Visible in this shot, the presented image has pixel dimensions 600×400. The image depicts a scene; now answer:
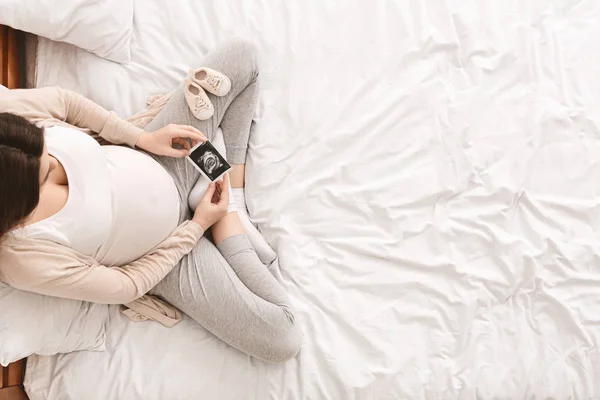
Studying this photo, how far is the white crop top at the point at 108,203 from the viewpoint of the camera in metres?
1.01

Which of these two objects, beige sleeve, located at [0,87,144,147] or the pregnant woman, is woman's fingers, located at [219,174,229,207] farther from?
beige sleeve, located at [0,87,144,147]

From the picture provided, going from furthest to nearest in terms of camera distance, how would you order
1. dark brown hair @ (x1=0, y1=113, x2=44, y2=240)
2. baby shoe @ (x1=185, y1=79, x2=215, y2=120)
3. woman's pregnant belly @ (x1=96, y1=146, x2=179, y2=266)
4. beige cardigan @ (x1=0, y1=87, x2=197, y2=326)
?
baby shoe @ (x1=185, y1=79, x2=215, y2=120) → woman's pregnant belly @ (x1=96, y1=146, x2=179, y2=266) → beige cardigan @ (x1=0, y1=87, x2=197, y2=326) → dark brown hair @ (x1=0, y1=113, x2=44, y2=240)

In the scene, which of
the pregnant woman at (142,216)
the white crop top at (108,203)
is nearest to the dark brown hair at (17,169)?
the pregnant woman at (142,216)

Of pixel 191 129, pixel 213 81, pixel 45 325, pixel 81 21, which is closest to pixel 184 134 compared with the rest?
pixel 191 129

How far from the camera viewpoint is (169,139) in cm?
118

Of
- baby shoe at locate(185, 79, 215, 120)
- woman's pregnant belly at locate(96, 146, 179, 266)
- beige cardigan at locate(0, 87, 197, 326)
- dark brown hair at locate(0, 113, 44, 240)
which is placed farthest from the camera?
baby shoe at locate(185, 79, 215, 120)

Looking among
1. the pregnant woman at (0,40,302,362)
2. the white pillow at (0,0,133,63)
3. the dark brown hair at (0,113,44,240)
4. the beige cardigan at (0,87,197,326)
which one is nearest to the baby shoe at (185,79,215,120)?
the pregnant woman at (0,40,302,362)

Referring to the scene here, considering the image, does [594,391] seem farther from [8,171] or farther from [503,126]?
[8,171]

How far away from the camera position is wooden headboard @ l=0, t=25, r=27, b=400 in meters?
1.13

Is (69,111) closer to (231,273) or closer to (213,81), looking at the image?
(213,81)

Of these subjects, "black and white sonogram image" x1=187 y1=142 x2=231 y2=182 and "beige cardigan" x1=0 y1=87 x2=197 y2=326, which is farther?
"black and white sonogram image" x1=187 y1=142 x2=231 y2=182

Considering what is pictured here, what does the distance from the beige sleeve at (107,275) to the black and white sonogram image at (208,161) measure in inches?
4.6

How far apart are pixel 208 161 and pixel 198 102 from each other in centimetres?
14

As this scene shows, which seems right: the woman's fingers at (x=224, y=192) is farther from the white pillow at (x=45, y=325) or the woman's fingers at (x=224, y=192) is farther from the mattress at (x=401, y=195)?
the white pillow at (x=45, y=325)
